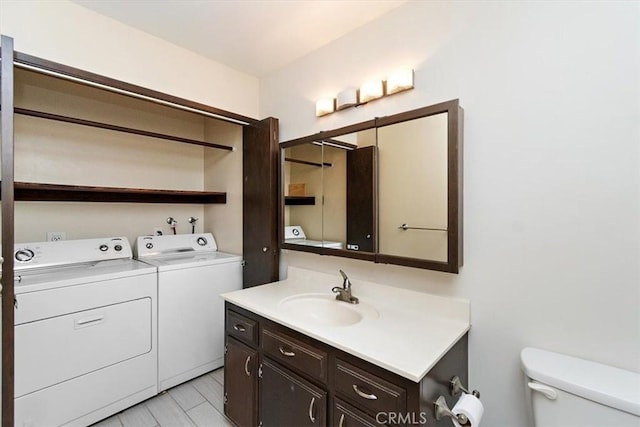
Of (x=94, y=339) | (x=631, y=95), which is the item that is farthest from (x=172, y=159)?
(x=631, y=95)

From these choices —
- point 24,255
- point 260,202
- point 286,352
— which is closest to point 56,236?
point 24,255

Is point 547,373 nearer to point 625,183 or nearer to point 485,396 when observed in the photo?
point 485,396

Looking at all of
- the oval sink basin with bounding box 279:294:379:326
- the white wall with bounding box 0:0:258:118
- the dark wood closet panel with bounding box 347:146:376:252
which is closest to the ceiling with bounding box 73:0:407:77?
the white wall with bounding box 0:0:258:118

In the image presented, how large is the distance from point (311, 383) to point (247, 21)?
2.11 meters

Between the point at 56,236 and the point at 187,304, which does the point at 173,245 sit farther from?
the point at 56,236

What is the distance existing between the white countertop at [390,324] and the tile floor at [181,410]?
2.84ft

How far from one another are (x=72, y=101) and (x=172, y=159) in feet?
2.90

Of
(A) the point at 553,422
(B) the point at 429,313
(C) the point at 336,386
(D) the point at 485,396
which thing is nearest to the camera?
(A) the point at 553,422

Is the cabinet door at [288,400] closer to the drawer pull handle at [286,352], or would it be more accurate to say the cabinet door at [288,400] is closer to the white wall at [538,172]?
the drawer pull handle at [286,352]

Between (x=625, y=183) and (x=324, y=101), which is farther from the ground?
(x=324, y=101)

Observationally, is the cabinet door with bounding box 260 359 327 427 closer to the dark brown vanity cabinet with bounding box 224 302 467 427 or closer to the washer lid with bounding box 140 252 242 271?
the dark brown vanity cabinet with bounding box 224 302 467 427

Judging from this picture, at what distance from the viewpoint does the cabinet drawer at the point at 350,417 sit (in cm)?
109

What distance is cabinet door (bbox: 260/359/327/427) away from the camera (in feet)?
4.21

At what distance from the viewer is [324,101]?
6.54 ft
